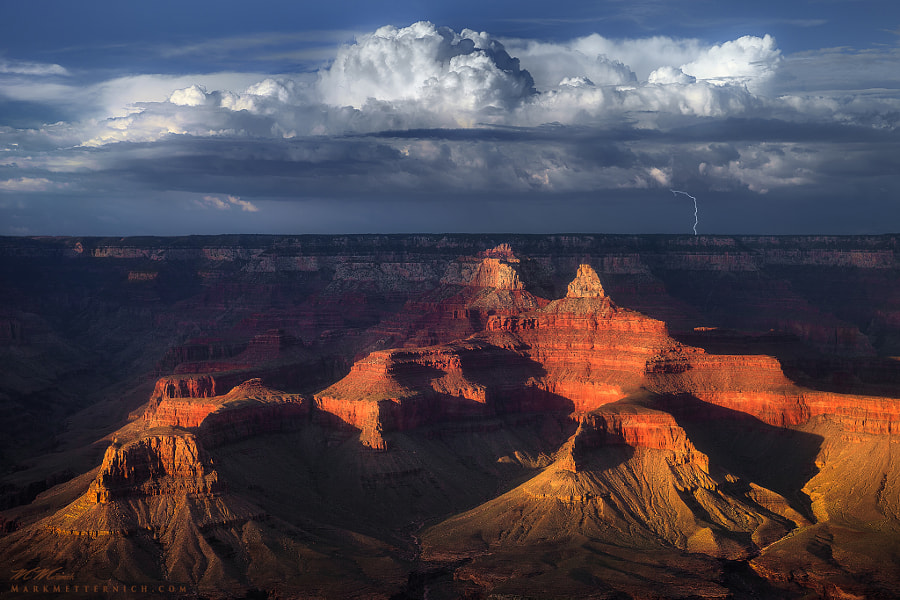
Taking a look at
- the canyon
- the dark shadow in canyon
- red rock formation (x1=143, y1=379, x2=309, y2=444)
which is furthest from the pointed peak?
red rock formation (x1=143, y1=379, x2=309, y2=444)

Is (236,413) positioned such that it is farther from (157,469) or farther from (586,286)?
(586,286)

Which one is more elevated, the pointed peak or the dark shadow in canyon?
the pointed peak

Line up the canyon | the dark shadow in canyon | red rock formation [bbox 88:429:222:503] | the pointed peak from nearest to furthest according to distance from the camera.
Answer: the canyon → red rock formation [bbox 88:429:222:503] → the dark shadow in canyon → the pointed peak

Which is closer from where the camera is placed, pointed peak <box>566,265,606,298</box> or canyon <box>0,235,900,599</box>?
canyon <box>0,235,900,599</box>

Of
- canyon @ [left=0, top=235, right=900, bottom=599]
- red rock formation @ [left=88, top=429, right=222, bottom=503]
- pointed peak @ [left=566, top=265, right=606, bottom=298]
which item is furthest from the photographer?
pointed peak @ [left=566, top=265, right=606, bottom=298]

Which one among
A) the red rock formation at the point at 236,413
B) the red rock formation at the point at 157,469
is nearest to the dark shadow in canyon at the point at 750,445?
the red rock formation at the point at 236,413

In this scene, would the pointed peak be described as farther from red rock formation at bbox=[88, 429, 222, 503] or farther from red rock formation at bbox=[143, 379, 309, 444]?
red rock formation at bbox=[88, 429, 222, 503]

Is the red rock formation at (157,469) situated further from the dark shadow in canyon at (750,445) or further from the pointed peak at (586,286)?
the pointed peak at (586,286)

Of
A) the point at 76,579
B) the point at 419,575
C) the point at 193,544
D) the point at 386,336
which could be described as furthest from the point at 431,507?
the point at 386,336
